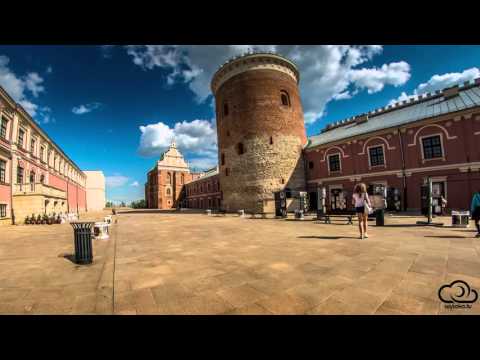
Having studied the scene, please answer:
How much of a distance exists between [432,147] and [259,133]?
14.7 meters

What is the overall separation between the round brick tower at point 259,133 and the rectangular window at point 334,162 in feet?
10.3

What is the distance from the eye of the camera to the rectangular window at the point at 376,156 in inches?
787

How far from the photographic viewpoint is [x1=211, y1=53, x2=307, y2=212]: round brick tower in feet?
77.8

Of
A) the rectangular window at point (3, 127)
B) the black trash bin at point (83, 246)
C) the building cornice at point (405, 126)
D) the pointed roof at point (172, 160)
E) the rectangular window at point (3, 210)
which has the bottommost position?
the black trash bin at point (83, 246)

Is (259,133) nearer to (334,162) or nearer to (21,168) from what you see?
(334,162)

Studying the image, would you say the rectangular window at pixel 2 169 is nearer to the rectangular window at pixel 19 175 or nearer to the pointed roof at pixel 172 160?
the rectangular window at pixel 19 175

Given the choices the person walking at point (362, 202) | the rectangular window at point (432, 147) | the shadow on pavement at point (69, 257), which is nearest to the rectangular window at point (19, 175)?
the shadow on pavement at point (69, 257)

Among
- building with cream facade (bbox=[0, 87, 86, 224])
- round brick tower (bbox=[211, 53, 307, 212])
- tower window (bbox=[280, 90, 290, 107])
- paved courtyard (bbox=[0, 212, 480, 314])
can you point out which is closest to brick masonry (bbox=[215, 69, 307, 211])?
round brick tower (bbox=[211, 53, 307, 212])

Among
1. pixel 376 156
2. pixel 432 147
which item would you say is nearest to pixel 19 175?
pixel 376 156

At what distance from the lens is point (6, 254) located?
21.1 ft

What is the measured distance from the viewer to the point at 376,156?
20.3 m

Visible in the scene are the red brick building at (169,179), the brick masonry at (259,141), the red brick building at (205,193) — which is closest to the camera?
the brick masonry at (259,141)
